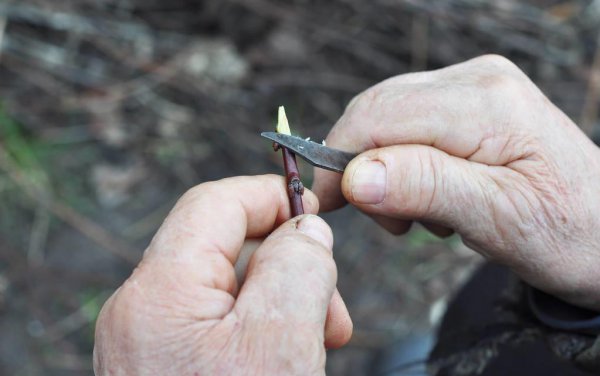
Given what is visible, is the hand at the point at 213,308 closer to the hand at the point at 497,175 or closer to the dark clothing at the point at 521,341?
the hand at the point at 497,175

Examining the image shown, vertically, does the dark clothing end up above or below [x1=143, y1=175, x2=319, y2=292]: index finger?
below

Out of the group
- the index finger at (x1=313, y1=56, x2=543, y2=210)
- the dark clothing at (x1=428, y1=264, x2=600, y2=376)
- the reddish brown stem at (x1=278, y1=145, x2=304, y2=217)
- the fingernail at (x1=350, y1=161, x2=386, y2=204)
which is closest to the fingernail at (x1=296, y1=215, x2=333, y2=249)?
the reddish brown stem at (x1=278, y1=145, x2=304, y2=217)

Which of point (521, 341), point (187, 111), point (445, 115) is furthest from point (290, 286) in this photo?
point (187, 111)

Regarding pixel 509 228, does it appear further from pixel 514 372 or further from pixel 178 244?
pixel 178 244

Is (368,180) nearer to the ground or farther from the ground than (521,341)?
farther from the ground

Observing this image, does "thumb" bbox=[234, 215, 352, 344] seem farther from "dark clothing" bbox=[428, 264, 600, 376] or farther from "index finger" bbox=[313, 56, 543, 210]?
"dark clothing" bbox=[428, 264, 600, 376]

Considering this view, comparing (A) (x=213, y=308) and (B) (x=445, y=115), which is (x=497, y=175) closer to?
(B) (x=445, y=115)

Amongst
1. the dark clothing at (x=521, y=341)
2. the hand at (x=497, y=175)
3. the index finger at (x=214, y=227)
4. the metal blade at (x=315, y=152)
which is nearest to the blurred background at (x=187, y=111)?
the dark clothing at (x=521, y=341)
